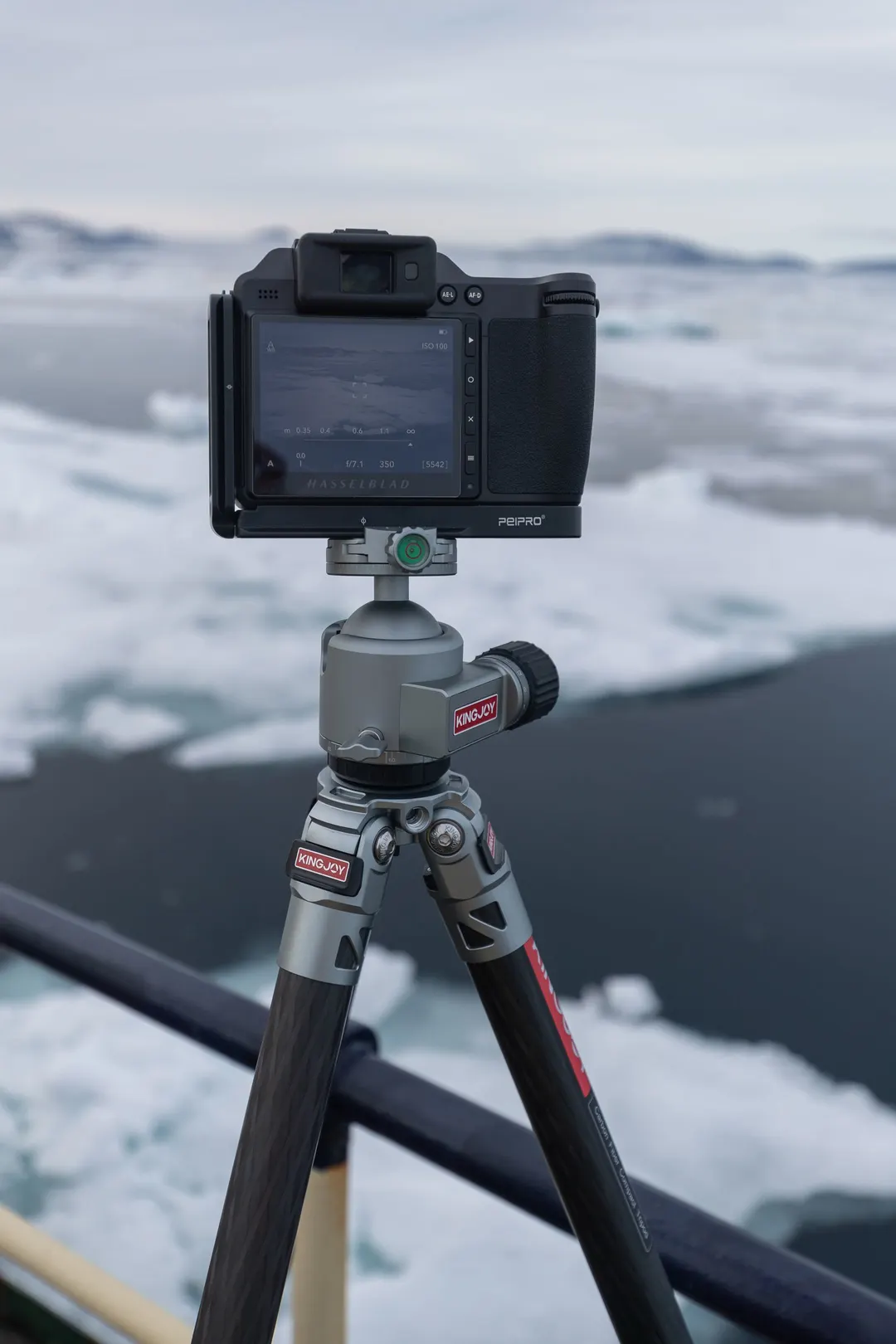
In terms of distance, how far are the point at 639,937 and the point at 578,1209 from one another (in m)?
16.0

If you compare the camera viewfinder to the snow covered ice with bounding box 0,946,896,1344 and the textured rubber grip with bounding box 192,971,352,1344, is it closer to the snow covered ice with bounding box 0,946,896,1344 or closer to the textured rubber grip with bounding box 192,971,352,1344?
the textured rubber grip with bounding box 192,971,352,1344

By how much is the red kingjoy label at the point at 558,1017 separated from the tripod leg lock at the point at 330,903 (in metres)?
0.09

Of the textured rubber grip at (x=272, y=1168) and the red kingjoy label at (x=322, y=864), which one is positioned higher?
the red kingjoy label at (x=322, y=864)

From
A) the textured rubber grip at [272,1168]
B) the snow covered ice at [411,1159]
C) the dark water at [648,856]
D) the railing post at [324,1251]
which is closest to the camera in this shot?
the textured rubber grip at [272,1168]

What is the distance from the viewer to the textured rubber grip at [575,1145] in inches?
22.5

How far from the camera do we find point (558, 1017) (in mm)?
588

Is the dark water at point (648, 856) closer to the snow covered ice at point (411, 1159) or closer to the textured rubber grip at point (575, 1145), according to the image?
the snow covered ice at point (411, 1159)

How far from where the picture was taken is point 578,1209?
574mm

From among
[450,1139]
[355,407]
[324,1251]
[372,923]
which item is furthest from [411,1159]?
[355,407]

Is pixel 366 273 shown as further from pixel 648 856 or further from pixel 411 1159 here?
pixel 648 856

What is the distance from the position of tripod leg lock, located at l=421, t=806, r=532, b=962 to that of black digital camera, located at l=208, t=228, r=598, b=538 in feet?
0.48

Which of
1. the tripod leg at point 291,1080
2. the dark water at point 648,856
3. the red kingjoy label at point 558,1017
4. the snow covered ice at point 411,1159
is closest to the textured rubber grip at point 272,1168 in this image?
the tripod leg at point 291,1080

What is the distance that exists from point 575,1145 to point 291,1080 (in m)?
0.15

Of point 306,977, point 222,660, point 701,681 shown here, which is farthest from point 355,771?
point 701,681
